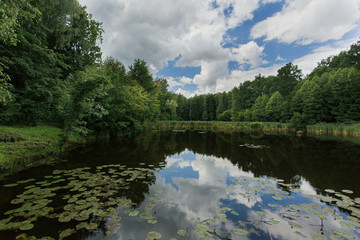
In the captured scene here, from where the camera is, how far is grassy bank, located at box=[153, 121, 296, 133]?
1187 inches

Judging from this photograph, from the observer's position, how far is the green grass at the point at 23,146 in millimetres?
5156

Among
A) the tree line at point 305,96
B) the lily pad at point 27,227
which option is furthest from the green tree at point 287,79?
the lily pad at point 27,227

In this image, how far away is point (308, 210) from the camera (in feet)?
10.2

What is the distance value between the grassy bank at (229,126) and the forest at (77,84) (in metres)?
3.21

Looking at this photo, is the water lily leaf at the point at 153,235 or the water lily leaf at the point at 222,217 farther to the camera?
the water lily leaf at the point at 222,217

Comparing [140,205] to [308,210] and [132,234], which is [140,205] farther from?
[308,210]

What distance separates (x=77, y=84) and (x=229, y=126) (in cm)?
3103

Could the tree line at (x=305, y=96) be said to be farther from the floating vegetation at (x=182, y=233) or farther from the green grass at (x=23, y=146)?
the green grass at (x=23, y=146)

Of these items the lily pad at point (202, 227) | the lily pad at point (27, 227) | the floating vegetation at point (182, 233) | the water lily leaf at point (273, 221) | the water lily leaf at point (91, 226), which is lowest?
the floating vegetation at point (182, 233)

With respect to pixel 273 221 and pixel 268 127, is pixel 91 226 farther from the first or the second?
pixel 268 127

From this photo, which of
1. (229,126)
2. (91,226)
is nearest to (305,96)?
(229,126)

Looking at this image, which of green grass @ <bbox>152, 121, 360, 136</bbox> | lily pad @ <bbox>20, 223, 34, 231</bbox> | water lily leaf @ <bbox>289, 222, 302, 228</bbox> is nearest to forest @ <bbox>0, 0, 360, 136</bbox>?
green grass @ <bbox>152, 121, 360, 136</bbox>

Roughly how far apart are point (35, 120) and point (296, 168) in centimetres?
1395

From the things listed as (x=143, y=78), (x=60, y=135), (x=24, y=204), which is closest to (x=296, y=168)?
(x=24, y=204)
